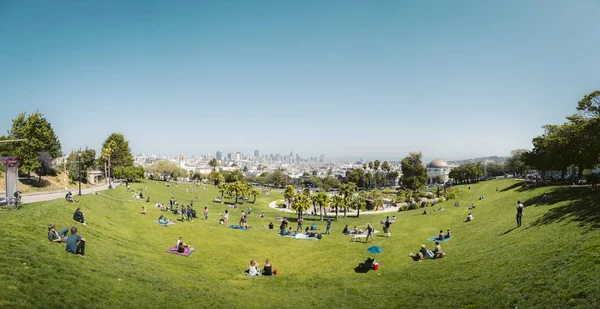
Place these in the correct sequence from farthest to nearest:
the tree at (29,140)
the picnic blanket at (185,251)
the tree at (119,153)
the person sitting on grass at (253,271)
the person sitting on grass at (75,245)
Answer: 1. the tree at (119,153)
2. the tree at (29,140)
3. the picnic blanket at (185,251)
4. the person sitting on grass at (253,271)
5. the person sitting on grass at (75,245)

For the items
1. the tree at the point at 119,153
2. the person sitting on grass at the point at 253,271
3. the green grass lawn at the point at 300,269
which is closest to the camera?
the green grass lawn at the point at 300,269

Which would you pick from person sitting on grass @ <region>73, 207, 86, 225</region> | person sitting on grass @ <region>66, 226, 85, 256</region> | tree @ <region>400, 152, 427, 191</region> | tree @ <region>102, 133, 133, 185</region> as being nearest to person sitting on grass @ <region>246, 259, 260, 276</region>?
person sitting on grass @ <region>66, 226, 85, 256</region>

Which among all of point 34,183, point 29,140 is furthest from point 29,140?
point 34,183

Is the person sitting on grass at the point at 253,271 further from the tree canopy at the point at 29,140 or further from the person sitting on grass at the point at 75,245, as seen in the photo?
the tree canopy at the point at 29,140

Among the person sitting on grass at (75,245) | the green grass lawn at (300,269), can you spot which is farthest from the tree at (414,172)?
the person sitting on grass at (75,245)

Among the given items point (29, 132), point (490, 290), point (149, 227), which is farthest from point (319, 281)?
point (29, 132)
